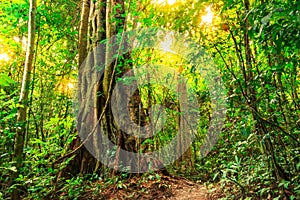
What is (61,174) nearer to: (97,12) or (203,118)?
(97,12)

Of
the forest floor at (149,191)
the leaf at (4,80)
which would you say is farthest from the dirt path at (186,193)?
the leaf at (4,80)

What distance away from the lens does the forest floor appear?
15.6ft

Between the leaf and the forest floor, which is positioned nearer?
the leaf

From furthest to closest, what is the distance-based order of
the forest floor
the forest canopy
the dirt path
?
the dirt path → the forest floor → the forest canopy

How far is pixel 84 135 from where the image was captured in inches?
231

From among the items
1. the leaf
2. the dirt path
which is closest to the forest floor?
the dirt path

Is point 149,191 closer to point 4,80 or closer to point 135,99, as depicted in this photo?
point 135,99

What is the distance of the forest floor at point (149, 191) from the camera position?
4766mm

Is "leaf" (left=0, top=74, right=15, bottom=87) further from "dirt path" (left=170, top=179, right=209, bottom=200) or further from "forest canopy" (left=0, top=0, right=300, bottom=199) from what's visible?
"dirt path" (left=170, top=179, right=209, bottom=200)

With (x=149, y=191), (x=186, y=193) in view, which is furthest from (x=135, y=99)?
(x=186, y=193)

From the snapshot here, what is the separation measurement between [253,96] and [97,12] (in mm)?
5035

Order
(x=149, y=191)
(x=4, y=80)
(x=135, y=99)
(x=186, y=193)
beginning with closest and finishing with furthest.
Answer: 1. (x=4, y=80)
2. (x=149, y=191)
3. (x=186, y=193)
4. (x=135, y=99)

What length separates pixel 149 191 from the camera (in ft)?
16.4

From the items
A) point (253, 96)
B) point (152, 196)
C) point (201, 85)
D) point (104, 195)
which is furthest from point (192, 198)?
point (201, 85)
